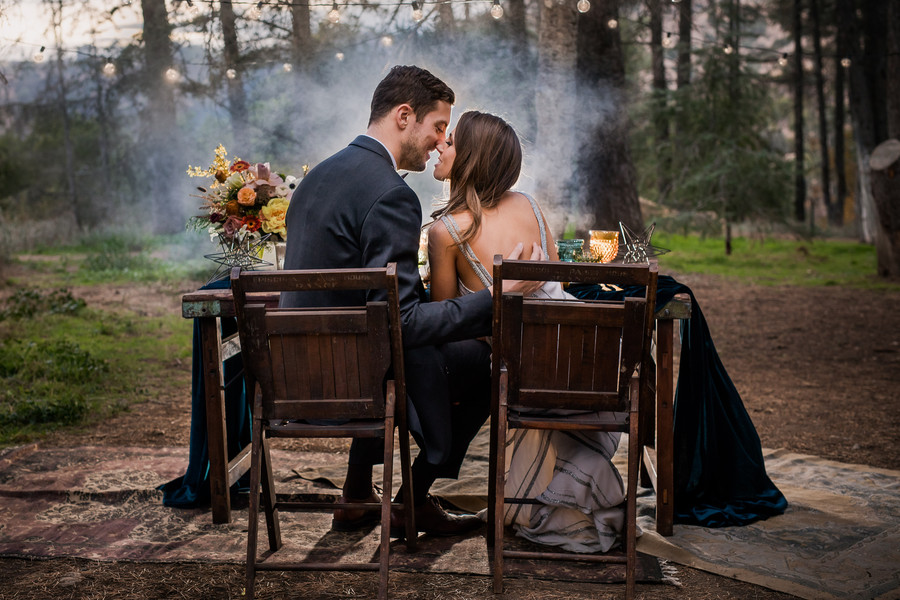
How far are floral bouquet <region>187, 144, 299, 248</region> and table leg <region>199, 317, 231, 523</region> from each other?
21.4 inches

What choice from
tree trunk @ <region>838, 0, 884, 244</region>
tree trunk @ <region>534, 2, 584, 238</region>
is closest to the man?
tree trunk @ <region>534, 2, 584, 238</region>

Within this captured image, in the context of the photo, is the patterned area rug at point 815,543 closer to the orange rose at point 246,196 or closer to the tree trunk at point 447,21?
the orange rose at point 246,196

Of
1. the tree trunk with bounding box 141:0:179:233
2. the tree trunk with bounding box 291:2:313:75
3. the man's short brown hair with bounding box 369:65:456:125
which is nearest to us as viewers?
the man's short brown hair with bounding box 369:65:456:125

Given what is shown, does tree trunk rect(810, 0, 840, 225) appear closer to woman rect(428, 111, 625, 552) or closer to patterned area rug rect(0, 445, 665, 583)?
woman rect(428, 111, 625, 552)

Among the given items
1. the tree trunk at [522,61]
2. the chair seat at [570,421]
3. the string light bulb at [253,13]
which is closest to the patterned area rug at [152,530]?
the chair seat at [570,421]

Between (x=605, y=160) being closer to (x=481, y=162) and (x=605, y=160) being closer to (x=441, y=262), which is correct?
(x=481, y=162)

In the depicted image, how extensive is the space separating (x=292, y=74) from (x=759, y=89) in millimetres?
8622

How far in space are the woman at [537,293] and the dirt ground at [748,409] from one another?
1.12ft

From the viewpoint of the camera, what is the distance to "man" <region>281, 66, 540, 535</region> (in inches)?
106

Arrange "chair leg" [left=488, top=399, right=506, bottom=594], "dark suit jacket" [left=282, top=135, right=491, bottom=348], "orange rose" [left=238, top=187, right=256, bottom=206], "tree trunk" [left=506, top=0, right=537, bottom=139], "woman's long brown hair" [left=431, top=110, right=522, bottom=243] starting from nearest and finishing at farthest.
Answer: "chair leg" [left=488, top=399, right=506, bottom=594] → "dark suit jacket" [left=282, top=135, right=491, bottom=348] → "woman's long brown hair" [left=431, top=110, right=522, bottom=243] → "orange rose" [left=238, top=187, right=256, bottom=206] → "tree trunk" [left=506, top=0, right=537, bottom=139]

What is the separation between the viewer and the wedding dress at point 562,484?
9.67 ft

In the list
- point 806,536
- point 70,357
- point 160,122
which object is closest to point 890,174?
point 806,536

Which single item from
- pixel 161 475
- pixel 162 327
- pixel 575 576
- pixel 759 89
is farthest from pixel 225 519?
pixel 759 89

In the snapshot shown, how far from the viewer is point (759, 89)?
13852 millimetres
